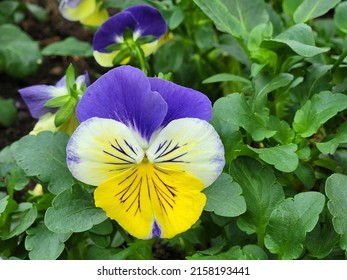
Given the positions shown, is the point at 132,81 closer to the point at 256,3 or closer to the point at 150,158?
the point at 150,158

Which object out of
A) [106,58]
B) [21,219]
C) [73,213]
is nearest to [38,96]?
[106,58]

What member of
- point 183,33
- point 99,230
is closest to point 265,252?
point 99,230

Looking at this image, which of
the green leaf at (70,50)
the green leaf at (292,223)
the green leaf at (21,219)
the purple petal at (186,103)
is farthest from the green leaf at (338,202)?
the green leaf at (70,50)

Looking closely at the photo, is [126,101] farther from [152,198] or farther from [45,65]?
[45,65]

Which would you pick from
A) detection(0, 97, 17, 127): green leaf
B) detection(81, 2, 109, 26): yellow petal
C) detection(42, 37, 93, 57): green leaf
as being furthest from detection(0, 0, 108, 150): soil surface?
detection(81, 2, 109, 26): yellow petal

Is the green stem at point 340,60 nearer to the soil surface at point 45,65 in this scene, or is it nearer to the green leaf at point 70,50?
the green leaf at point 70,50

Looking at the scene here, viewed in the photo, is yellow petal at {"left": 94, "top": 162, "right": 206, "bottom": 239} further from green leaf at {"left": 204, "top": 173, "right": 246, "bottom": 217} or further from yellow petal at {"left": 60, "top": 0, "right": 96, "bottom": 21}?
yellow petal at {"left": 60, "top": 0, "right": 96, "bottom": 21}
